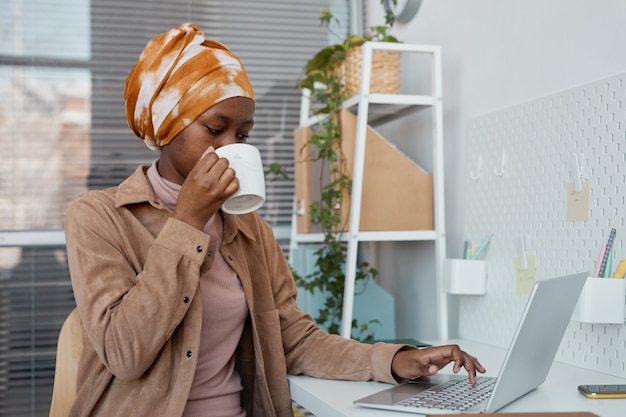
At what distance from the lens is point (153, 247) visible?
1.10 meters

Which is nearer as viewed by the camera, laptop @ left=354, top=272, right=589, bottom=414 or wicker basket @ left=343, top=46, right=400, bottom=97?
laptop @ left=354, top=272, right=589, bottom=414

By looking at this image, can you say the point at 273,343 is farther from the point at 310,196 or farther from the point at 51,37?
the point at 51,37

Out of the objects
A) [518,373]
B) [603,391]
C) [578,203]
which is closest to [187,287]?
[518,373]

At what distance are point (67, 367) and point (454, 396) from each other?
2.06ft

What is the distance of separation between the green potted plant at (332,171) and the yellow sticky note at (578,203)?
66 cm

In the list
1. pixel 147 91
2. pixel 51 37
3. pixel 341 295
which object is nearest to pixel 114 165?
pixel 51 37

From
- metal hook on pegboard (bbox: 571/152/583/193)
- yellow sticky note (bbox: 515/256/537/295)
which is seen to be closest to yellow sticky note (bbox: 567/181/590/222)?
metal hook on pegboard (bbox: 571/152/583/193)

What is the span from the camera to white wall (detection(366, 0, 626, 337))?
1434mm

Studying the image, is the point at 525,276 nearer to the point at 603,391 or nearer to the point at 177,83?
the point at 603,391

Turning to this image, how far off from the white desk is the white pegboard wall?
0.25 ft

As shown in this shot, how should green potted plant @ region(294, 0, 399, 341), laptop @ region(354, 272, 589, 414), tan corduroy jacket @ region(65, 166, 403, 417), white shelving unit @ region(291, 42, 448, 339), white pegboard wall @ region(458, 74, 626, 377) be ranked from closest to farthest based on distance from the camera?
1. laptop @ region(354, 272, 589, 414)
2. tan corduroy jacket @ region(65, 166, 403, 417)
3. white pegboard wall @ region(458, 74, 626, 377)
4. white shelving unit @ region(291, 42, 448, 339)
5. green potted plant @ region(294, 0, 399, 341)

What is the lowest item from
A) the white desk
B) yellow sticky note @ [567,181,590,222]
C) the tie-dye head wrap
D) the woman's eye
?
the white desk

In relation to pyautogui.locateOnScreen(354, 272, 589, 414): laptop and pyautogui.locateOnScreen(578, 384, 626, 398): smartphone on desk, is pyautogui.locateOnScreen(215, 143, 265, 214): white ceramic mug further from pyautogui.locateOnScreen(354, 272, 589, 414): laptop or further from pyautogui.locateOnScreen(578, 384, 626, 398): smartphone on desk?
pyautogui.locateOnScreen(578, 384, 626, 398): smartphone on desk

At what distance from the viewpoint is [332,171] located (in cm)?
206
